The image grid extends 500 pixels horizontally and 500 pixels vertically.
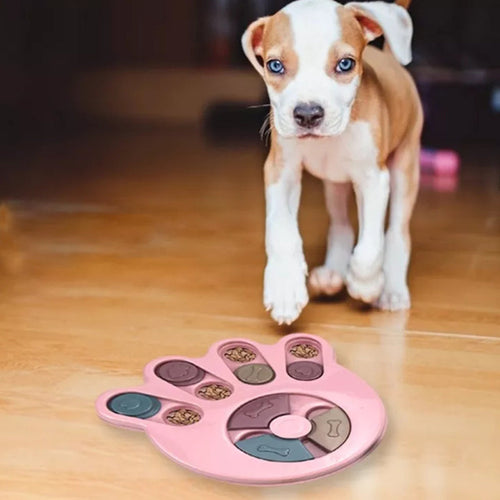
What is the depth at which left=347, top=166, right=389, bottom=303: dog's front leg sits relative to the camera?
3.75 feet

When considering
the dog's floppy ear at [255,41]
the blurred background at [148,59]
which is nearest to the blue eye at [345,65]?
the dog's floppy ear at [255,41]

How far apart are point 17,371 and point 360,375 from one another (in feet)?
1.42

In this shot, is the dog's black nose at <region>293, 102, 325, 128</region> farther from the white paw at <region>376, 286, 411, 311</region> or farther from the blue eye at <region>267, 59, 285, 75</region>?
the white paw at <region>376, 286, 411, 311</region>

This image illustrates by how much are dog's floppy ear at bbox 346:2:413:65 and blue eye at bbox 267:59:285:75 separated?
0.44ft

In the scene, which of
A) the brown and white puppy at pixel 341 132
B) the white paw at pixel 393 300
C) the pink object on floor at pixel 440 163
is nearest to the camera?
the brown and white puppy at pixel 341 132

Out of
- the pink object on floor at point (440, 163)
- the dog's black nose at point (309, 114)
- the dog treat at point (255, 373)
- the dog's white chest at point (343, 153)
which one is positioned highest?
the dog's black nose at point (309, 114)

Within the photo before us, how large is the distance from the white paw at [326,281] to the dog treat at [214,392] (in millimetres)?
366

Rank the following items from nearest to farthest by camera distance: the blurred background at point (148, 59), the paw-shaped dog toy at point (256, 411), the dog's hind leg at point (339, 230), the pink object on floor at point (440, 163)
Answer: the paw-shaped dog toy at point (256, 411), the dog's hind leg at point (339, 230), the pink object on floor at point (440, 163), the blurred background at point (148, 59)

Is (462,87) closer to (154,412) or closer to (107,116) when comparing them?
(107,116)

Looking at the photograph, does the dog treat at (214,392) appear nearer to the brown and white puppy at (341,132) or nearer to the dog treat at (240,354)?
the dog treat at (240,354)

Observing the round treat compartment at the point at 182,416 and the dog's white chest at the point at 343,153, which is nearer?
the round treat compartment at the point at 182,416

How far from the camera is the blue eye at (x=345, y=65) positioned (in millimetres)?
1041

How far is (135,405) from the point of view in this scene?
893mm

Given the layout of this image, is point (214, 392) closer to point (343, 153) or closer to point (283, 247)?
point (283, 247)
